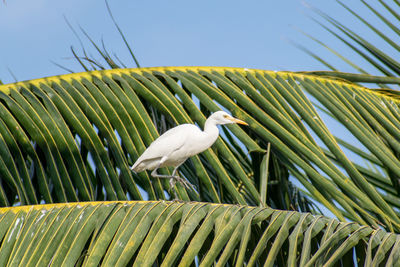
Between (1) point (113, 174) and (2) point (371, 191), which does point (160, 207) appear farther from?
(2) point (371, 191)

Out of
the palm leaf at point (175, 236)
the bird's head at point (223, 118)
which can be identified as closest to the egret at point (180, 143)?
the bird's head at point (223, 118)

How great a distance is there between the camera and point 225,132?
12.1ft

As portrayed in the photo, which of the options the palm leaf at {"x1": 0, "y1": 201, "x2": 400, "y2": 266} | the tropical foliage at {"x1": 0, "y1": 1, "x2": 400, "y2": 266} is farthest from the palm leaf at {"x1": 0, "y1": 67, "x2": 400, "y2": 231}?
the palm leaf at {"x1": 0, "y1": 201, "x2": 400, "y2": 266}

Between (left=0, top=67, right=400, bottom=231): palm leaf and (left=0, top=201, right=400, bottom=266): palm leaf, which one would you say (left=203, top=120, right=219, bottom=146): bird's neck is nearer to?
(left=0, top=67, right=400, bottom=231): palm leaf

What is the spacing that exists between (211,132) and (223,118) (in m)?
0.08

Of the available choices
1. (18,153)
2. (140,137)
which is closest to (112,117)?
(140,137)

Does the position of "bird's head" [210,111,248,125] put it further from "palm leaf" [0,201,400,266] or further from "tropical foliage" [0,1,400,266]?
"palm leaf" [0,201,400,266]

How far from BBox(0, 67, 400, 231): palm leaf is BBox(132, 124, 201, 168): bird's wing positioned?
78 millimetres

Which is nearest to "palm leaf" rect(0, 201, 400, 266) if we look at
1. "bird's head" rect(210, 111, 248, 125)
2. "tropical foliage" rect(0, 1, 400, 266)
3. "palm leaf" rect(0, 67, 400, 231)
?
"tropical foliage" rect(0, 1, 400, 266)

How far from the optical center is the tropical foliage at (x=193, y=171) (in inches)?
90.3

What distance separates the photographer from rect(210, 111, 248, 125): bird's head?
3131 millimetres

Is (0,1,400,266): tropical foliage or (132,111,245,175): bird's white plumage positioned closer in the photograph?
(0,1,400,266): tropical foliage

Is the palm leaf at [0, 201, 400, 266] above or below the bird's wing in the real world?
below

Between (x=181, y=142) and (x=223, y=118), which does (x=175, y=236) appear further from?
(x=223, y=118)
